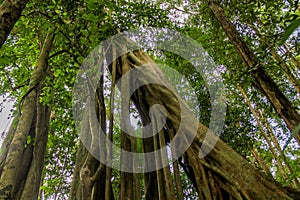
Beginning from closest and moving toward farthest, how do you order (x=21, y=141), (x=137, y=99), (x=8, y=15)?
(x=8, y=15), (x=21, y=141), (x=137, y=99)

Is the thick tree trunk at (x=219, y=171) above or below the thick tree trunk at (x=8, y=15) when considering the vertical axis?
below

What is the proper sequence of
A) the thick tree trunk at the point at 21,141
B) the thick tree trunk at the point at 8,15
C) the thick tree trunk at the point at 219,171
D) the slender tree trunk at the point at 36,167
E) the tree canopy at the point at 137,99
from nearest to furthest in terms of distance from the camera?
the thick tree trunk at the point at 8,15 < the thick tree trunk at the point at 219,171 < the tree canopy at the point at 137,99 < the thick tree trunk at the point at 21,141 < the slender tree trunk at the point at 36,167

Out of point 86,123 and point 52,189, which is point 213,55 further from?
point 52,189

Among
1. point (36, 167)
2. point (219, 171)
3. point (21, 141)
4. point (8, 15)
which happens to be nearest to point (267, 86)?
point (219, 171)

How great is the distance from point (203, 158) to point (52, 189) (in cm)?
378

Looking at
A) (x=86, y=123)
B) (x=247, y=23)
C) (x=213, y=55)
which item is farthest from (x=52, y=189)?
(x=247, y=23)

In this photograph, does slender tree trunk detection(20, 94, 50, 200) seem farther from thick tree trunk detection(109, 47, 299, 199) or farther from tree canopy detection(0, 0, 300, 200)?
thick tree trunk detection(109, 47, 299, 199)

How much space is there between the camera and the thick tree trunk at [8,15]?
121 cm

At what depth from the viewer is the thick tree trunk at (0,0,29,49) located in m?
1.21

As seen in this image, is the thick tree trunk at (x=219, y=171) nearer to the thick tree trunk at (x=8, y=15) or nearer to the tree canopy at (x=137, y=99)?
the tree canopy at (x=137, y=99)

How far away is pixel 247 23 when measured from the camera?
3.21 meters

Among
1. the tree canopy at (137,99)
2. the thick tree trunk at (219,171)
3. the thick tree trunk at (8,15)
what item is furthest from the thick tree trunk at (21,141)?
the thick tree trunk at (8,15)

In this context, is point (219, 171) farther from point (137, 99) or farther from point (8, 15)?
point (8, 15)

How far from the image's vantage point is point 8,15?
1271mm
